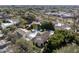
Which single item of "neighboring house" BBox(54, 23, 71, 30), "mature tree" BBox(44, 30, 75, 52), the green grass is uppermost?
"neighboring house" BBox(54, 23, 71, 30)

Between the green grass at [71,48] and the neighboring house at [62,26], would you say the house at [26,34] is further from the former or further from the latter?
the green grass at [71,48]

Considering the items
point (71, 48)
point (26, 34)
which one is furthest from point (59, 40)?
point (26, 34)

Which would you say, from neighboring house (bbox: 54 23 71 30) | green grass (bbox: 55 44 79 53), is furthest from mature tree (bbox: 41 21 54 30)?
green grass (bbox: 55 44 79 53)

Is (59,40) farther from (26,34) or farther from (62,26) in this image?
(26,34)

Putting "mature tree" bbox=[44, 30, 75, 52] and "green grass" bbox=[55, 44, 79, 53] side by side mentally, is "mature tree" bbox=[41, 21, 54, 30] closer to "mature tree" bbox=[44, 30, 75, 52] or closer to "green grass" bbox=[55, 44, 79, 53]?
"mature tree" bbox=[44, 30, 75, 52]

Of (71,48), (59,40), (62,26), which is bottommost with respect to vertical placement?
(71,48)

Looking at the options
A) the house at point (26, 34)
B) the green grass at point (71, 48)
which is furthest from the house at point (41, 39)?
the green grass at point (71, 48)

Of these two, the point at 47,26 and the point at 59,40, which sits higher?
the point at 47,26
